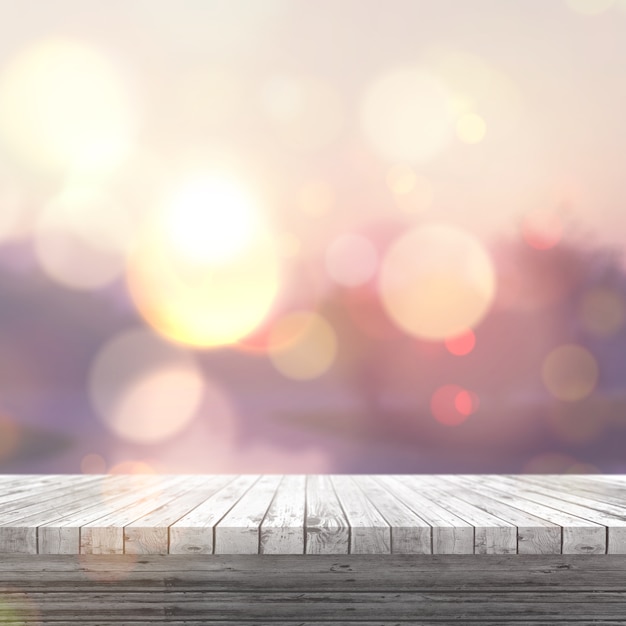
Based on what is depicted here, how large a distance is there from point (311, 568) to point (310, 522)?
0.18 metres

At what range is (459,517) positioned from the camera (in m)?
2.44

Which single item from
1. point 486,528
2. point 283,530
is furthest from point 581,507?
point 283,530

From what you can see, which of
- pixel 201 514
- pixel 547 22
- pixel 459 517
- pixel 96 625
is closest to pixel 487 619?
pixel 459 517

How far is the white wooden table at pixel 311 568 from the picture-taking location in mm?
2230

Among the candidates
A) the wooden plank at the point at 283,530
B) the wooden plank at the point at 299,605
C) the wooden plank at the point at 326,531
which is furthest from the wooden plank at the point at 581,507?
the wooden plank at the point at 283,530

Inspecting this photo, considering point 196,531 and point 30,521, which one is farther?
point 30,521

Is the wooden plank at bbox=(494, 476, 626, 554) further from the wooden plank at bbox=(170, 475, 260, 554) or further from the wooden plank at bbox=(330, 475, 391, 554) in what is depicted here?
the wooden plank at bbox=(170, 475, 260, 554)

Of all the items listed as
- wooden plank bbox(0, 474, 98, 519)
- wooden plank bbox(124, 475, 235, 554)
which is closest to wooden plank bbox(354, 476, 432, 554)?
wooden plank bbox(124, 475, 235, 554)

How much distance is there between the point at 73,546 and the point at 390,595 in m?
1.31

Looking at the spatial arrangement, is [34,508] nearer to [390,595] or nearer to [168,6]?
[390,595]

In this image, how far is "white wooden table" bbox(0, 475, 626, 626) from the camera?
223 cm

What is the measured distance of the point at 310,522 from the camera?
234cm

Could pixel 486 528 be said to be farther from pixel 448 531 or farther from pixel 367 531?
pixel 367 531

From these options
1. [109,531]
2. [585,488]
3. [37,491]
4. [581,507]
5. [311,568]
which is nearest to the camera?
[109,531]
